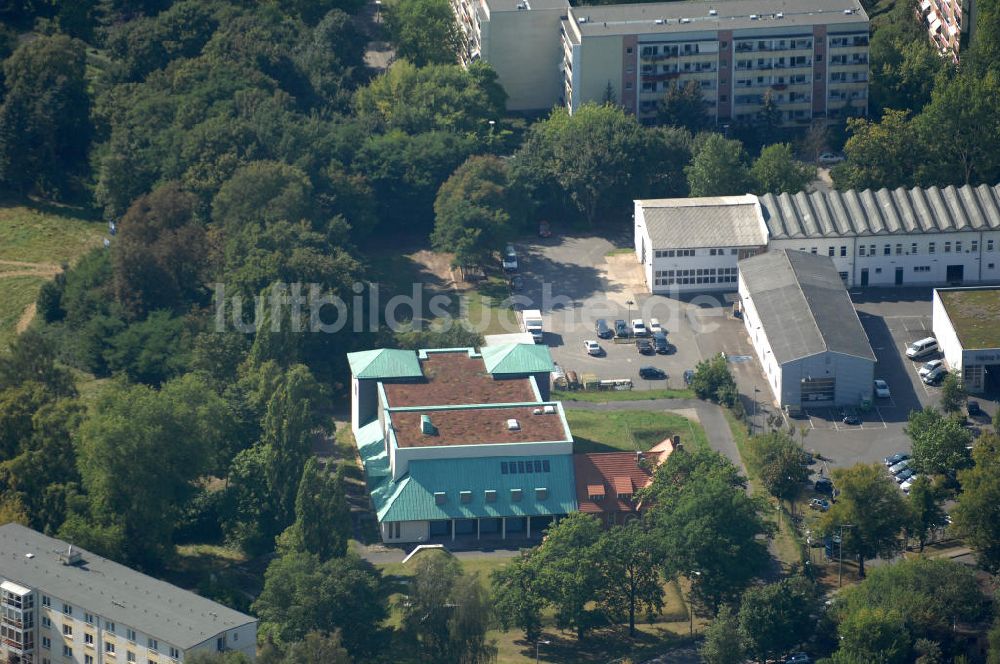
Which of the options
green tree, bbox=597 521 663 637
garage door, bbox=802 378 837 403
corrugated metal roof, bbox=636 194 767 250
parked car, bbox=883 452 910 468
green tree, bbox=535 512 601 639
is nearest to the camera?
green tree, bbox=535 512 601 639

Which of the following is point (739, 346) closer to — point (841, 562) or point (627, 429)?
point (627, 429)

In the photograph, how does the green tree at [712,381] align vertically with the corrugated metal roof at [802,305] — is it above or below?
below

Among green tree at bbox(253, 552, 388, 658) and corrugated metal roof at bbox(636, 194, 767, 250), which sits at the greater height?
corrugated metal roof at bbox(636, 194, 767, 250)

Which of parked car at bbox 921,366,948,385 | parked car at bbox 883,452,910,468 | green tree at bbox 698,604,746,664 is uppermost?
parked car at bbox 921,366,948,385

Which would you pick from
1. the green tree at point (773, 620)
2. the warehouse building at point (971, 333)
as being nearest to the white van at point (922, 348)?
the warehouse building at point (971, 333)

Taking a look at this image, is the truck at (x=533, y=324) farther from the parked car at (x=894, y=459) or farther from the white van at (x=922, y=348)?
the parked car at (x=894, y=459)

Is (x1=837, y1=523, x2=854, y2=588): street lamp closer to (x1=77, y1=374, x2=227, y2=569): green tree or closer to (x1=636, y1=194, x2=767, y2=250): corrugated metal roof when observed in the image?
(x1=636, y1=194, x2=767, y2=250): corrugated metal roof

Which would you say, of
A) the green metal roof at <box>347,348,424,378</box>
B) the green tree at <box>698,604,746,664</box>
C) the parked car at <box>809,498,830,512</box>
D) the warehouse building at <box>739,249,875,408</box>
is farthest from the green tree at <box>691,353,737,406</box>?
the green tree at <box>698,604,746,664</box>

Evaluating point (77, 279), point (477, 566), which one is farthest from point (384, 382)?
point (77, 279)
